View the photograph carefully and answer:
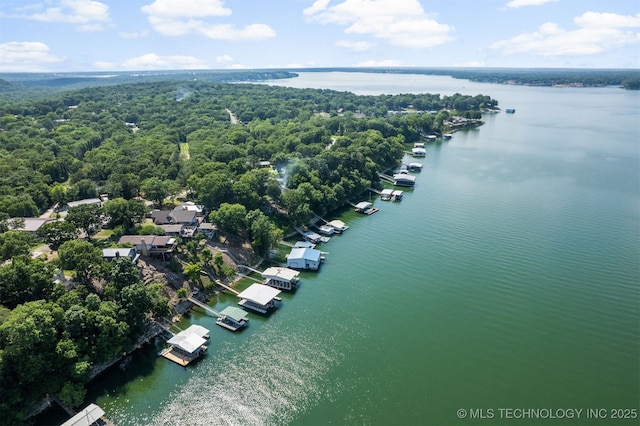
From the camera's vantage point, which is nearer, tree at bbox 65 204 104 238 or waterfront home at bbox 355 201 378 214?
tree at bbox 65 204 104 238

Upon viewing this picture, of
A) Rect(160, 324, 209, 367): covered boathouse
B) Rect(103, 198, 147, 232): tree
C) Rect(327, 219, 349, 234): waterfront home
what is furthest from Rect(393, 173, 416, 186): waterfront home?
Rect(160, 324, 209, 367): covered boathouse

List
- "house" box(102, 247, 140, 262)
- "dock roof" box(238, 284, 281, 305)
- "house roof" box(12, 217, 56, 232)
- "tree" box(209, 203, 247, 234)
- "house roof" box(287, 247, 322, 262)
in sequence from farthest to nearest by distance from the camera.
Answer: "tree" box(209, 203, 247, 234) < "house roof" box(287, 247, 322, 262) < "house roof" box(12, 217, 56, 232) < "dock roof" box(238, 284, 281, 305) < "house" box(102, 247, 140, 262)

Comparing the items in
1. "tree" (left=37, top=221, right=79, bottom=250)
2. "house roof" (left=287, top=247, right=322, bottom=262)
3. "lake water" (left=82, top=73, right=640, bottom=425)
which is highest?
"tree" (left=37, top=221, right=79, bottom=250)

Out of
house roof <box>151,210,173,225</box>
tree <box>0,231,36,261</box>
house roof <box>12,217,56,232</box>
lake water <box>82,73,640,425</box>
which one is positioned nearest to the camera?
lake water <box>82,73,640,425</box>

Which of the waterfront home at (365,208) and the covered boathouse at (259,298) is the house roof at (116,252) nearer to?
the covered boathouse at (259,298)

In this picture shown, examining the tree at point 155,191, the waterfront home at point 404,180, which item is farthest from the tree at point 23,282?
the waterfront home at point 404,180

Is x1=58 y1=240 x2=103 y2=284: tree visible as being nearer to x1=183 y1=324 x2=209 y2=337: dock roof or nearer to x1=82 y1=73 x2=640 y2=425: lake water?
x1=82 y1=73 x2=640 y2=425: lake water

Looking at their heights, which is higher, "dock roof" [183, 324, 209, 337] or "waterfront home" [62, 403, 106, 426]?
"dock roof" [183, 324, 209, 337]
